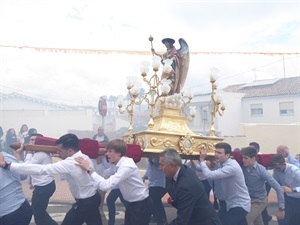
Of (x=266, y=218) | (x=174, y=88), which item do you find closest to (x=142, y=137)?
(x=174, y=88)

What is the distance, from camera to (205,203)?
3.17m

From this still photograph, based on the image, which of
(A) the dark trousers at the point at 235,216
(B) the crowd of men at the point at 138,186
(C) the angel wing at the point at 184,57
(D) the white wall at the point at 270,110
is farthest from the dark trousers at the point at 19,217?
(D) the white wall at the point at 270,110

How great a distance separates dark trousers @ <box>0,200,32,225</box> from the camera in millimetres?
3533

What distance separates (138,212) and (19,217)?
1.23m

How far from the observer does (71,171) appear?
377 cm

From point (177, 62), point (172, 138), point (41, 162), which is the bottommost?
point (41, 162)

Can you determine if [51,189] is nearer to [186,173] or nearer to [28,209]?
[28,209]

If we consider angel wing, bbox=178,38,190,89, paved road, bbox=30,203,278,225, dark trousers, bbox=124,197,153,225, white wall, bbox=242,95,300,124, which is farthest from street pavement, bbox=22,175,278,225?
white wall, bbox=242,95,300,124

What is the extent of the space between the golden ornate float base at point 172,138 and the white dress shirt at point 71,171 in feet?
2.71

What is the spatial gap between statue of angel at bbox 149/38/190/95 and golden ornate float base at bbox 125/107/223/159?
39cm

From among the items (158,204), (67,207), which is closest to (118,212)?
(67,207)

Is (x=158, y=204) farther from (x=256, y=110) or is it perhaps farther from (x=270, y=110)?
(x=256, y=110)

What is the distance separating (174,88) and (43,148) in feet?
6.60

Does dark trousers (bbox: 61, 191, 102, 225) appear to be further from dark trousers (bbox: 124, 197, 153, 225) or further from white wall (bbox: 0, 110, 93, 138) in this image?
white wall (bbox: 0, 110, 93, 138)
